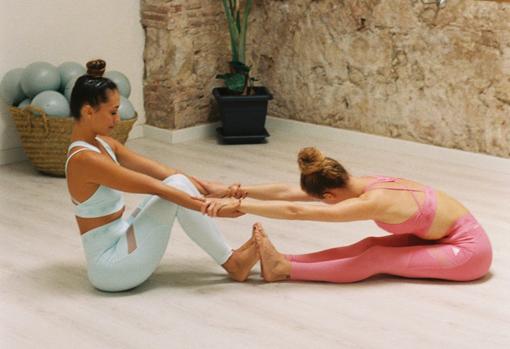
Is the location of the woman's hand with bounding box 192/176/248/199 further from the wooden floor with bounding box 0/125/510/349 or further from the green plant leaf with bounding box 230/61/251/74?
the green plant leaf with bounding box 230/61/251/74

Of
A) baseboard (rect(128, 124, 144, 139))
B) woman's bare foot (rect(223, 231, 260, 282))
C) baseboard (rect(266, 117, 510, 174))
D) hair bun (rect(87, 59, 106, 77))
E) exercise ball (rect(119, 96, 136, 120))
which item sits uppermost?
hair bun (rect(87, 59, 106, 77))

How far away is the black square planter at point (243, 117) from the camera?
5.41m

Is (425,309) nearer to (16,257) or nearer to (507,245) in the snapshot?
(507,245)

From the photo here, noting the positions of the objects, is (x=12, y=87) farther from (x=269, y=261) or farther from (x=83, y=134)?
(x=269, y=261)

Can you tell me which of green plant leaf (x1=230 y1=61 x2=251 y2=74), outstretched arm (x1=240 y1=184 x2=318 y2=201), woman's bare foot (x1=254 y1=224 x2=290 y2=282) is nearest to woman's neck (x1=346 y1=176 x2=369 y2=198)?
outstretched arm (x1=240 y1=184 x2=318 y2=201)

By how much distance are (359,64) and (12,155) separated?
2.22m

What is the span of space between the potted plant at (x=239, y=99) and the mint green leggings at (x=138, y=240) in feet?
7.63

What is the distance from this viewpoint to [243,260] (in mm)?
3250

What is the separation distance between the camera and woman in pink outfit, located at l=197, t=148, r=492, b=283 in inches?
123

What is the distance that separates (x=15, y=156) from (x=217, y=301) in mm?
2318

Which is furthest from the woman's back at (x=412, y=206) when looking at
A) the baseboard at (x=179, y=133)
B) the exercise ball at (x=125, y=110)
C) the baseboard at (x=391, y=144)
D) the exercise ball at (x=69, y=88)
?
the baseboard at (x=179, y=133)

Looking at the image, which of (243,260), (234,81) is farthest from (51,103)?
(243,260)

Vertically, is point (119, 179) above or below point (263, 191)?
above

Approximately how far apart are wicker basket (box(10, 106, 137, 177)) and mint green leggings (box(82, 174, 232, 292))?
1.52m
